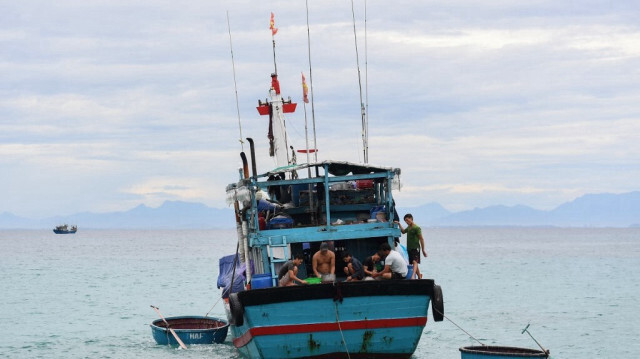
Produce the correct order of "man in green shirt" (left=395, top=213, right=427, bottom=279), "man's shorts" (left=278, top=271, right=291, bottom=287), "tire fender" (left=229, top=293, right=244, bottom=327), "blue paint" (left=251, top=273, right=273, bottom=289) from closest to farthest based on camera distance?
"tire fender" (left=229, top=293, right=244, bottom=327), "man's shorts" (left=278, top=271, right=291, bottom=287), "blue paint" (left=251, top=273, right=273, bottom=289), "man in green shirt" (left=395, top=213, right=427, bottom=279)

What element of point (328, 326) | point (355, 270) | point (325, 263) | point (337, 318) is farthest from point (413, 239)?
point (328, 326)

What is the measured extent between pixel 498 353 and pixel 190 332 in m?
10.2

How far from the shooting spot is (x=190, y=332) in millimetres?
23391

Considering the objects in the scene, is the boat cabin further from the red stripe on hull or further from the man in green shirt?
the red stripe on hull

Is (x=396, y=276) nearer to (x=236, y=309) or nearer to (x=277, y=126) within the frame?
(x=236, y=309)

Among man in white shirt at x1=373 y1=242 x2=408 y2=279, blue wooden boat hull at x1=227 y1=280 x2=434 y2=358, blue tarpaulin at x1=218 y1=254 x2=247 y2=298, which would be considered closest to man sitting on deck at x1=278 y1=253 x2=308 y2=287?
blue wooden boat hull at x1=227 y1=280 x2=434 y2=358

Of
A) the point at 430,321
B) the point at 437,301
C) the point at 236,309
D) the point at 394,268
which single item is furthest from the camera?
the point at 430,321

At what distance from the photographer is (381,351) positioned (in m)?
17.1

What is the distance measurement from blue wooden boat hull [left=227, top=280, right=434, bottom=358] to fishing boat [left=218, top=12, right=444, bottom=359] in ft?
0.06

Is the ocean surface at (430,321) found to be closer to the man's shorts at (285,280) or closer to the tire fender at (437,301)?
the man's shorts at (285,280)

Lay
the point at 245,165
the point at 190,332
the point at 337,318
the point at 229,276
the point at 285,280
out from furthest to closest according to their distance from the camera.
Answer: the point at 229,276 < the point at 190,332 < the point at 245,165 < the point at 285,280 < the point at 337,318

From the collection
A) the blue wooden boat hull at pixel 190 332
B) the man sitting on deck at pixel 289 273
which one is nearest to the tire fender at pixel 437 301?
the man sitting on deck at pixel 289 273

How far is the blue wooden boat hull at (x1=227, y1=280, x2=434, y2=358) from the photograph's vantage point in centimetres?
1659

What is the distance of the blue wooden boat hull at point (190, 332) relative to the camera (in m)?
23.4
